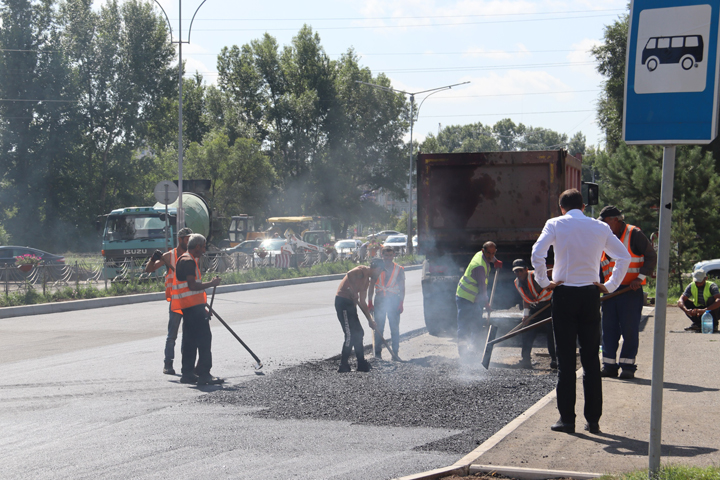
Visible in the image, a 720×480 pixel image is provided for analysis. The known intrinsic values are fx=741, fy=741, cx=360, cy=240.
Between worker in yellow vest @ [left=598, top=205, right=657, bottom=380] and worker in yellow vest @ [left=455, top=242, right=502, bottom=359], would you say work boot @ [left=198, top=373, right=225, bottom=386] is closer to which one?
worker in yellow vest @ [left=455, top=242, right=502, bottom=359]

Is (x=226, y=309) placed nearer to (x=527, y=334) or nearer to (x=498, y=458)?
(x=527, y=334)

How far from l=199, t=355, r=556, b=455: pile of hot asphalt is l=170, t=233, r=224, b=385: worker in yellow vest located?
0.55 meters

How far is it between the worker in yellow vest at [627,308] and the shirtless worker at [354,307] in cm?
272

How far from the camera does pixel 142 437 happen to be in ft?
18.2

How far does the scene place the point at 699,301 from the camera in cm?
1223

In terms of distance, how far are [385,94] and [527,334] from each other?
5432cm

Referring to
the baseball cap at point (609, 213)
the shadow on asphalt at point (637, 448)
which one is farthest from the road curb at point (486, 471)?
the baseball cap at point (609, 213)

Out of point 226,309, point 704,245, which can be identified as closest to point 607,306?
point 226,309

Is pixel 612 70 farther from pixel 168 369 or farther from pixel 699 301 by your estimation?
pixel 168 369

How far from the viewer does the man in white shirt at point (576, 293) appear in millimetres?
5285

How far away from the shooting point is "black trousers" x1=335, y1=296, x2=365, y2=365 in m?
8.73

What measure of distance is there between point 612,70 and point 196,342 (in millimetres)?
29484

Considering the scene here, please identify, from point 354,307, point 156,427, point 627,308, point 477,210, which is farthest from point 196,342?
point 477,210

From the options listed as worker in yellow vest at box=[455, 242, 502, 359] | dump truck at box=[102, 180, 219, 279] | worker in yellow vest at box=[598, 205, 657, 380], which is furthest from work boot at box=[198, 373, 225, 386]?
dump truck at box=[102, 180, 219, 279]
